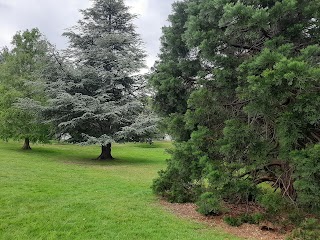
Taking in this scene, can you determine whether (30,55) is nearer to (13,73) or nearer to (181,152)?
(13,73)

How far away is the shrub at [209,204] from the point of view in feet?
20.5

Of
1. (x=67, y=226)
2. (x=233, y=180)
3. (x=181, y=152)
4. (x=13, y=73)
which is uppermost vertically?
(x=13, y=73)

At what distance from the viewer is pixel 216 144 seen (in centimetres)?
662

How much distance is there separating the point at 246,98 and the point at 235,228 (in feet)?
8.25

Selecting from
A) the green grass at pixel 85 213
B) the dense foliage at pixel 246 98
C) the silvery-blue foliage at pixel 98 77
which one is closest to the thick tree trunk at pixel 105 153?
the silvery-blue foliage at pixel 98 77

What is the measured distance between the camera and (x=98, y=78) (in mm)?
17469

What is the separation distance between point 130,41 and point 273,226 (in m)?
14.8

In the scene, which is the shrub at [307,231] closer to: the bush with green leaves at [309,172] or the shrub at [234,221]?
the bush with green leaves at [309,172]

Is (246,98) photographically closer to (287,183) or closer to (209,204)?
(287,183)

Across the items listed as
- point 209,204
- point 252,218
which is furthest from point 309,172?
point 209,204

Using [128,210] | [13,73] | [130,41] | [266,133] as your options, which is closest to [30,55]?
[13,73]

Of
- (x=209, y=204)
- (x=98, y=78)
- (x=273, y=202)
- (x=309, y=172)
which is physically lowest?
(x=209, y=204)

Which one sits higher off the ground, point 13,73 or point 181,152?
point 13,73

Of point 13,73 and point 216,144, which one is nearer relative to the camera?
point 216,144
